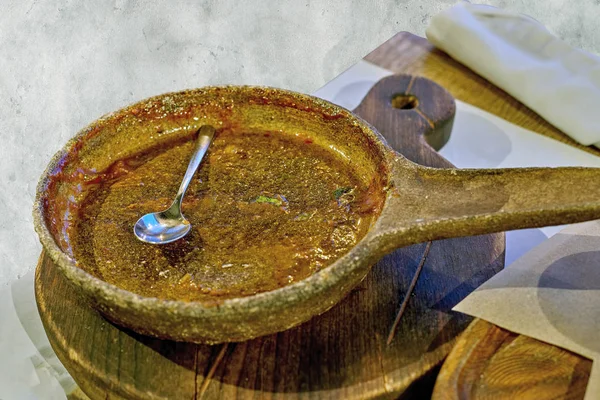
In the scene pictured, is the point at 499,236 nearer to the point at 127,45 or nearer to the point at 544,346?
the point at 544,346

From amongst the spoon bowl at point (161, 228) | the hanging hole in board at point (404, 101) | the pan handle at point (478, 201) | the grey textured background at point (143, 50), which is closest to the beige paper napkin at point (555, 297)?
the pan handle at point (478, 201)

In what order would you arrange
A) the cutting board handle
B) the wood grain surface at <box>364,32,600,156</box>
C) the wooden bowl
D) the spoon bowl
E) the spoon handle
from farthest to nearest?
the wood grain surface at <box>364,32,600,156</box>, the cutting board handle, the spoon handle, the spoon bowl, the wooden bowl

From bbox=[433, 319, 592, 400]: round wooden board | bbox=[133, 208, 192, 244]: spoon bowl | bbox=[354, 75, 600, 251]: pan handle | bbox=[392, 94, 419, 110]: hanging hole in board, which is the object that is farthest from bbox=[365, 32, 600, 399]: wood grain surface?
bbox=[392, 94, 419, 110]: hanging hole in board

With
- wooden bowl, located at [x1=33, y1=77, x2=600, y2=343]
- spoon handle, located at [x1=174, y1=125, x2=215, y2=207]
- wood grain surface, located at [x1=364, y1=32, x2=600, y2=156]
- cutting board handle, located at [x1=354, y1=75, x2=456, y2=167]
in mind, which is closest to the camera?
wooden bowl, located at [x1=33, y1=77, x2=600, y2=343]

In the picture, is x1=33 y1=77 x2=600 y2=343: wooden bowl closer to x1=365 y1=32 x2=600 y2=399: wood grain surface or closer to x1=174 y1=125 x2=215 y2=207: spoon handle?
x1=174 y1=125 x2=215 y2=207: spoon handle

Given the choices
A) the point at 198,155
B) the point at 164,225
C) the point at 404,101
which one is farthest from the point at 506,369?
the point at 404,101

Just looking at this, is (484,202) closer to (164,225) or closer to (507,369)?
(507,369)

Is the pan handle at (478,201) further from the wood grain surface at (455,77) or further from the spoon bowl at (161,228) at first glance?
the wood grain surface at (455,77)

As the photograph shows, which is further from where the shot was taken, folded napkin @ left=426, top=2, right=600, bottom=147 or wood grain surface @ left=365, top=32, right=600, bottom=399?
folded napkin @ left=426, top=2, right=600, bottom=147
